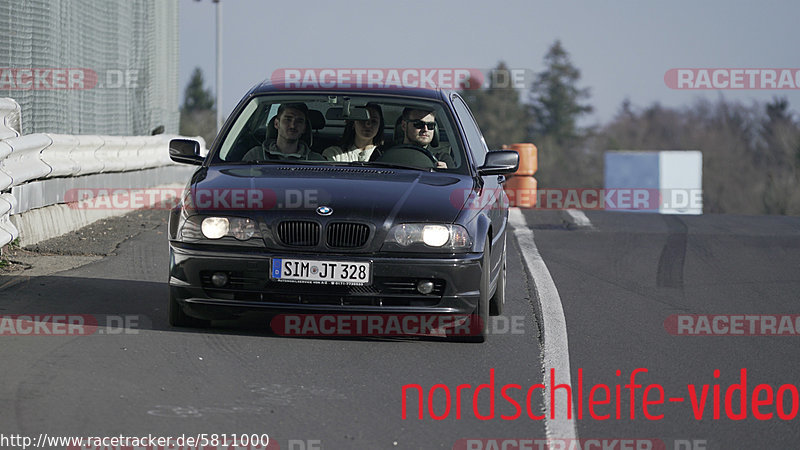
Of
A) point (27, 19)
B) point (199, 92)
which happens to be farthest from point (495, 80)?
point (27, 19)

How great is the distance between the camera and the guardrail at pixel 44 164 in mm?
10383

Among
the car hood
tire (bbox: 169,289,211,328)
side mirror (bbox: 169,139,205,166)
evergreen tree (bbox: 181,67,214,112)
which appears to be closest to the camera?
the car hood

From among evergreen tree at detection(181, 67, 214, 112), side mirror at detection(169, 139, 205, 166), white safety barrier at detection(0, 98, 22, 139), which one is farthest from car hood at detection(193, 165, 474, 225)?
evergreen tree at detection(181, 67, 214, 112)

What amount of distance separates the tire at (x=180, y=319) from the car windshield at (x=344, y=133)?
1.23m

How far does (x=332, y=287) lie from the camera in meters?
7.33

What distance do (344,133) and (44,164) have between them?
3914mm

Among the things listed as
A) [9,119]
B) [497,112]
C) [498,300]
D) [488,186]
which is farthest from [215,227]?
[497,112]

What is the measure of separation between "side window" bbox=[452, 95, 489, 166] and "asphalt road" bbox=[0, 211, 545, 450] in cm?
119

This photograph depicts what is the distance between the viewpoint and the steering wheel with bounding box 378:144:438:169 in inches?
336

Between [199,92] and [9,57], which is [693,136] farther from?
[9,57]

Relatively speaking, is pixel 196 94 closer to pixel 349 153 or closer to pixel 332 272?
pixel 349 153

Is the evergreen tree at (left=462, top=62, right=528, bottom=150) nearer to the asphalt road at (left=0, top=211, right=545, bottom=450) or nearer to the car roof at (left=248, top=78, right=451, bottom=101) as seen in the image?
the car roof at (left=248, top=78, right=451, bottom=101)

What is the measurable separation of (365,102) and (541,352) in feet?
8.19

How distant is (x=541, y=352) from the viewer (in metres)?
7.46
